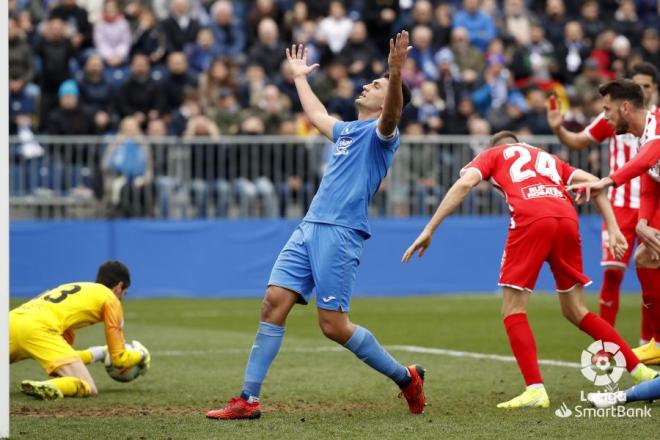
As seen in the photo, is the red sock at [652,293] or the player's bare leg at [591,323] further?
the red sock at [652,293]

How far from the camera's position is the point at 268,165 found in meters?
20.5

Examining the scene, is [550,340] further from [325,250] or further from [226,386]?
[325,250]

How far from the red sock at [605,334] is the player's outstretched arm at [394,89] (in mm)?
2162

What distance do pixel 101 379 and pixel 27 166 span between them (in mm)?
9413

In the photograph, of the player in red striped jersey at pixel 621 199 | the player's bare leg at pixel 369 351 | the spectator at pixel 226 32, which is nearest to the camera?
the player's bare leg at pixel 369 351

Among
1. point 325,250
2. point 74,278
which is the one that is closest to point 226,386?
point 325,250

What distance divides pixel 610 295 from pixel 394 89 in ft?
15.8

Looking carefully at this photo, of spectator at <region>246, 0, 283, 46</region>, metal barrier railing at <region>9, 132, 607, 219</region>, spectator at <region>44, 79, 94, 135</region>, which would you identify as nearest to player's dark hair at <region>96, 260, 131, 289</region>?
metal barrier railing at <region>9, 132, 607, 219</region>

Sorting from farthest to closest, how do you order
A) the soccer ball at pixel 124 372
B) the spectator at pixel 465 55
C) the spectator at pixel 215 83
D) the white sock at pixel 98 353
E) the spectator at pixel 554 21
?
the spectator at pixel 554 21
the spectator at pixel 465 55
the spectator at pixel 215 83
the white sock at pixel 98 353
the soccer ball at pixel 124 372

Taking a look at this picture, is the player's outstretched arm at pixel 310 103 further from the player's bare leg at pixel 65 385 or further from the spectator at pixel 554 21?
the spectator at pixel 554 21

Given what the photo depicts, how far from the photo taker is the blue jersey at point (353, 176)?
823 cm

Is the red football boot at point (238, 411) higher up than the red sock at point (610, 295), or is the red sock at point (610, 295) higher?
the red sock at point (610, 295)

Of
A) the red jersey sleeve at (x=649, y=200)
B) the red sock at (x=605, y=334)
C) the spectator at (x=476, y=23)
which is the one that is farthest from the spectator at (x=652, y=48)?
the red sock at (x=605, y=334)

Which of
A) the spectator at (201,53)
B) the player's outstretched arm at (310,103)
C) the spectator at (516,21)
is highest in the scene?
the spectator at (516,21)
